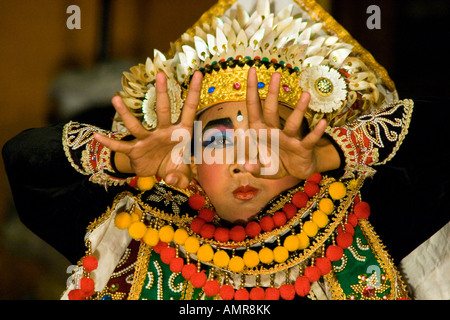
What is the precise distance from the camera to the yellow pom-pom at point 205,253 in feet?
5.15

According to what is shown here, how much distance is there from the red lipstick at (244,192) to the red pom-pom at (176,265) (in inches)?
10.6

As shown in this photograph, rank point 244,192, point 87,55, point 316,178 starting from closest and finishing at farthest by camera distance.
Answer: point 244,192 → point 316,178 → point 87,55

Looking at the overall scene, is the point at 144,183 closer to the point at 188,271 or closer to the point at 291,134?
the point at 188,271

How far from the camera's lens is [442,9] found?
A: 2.10 m

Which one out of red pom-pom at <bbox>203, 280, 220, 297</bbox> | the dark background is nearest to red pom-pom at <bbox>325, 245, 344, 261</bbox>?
red pom-pom at <bbox>203, 280, 220, 297</bbox>

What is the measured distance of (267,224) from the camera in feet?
5.13

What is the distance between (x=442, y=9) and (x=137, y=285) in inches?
61.2

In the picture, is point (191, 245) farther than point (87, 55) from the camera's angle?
No

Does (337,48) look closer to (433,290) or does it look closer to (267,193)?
(267,193)

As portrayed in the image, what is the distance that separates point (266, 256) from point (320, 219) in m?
0.19

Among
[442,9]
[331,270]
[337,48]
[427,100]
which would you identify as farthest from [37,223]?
[442,9]

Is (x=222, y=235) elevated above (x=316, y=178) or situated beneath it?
situated beneath

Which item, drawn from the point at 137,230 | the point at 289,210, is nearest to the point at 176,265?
the point at 137,230

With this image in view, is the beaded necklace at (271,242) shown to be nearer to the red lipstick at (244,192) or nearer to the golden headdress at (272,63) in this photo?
the red lipstick at (244,192)
